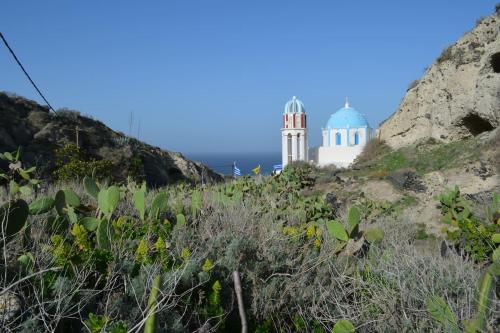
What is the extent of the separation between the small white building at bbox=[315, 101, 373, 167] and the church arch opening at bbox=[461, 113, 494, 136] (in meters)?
16.9

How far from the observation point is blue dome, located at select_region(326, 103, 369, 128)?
99.5ft

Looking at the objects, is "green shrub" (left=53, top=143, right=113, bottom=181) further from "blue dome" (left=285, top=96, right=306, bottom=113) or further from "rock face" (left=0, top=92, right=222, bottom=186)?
"blue dome" (left=285, top=96, right=306, bottom=113)

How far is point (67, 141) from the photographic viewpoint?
15352 mm

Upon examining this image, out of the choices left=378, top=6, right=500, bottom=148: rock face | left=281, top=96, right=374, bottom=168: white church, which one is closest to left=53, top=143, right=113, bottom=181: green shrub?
left=378, top=6, right=500, bottom=148: rock face

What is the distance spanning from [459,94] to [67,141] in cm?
1155

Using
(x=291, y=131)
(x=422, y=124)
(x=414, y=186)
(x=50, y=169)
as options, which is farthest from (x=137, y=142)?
(x=291, y=131)

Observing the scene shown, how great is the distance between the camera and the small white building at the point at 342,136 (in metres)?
28.4

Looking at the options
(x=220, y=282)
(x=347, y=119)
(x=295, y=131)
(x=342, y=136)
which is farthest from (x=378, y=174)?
(x=295, y=131)

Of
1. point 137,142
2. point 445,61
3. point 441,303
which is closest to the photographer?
point 441,303

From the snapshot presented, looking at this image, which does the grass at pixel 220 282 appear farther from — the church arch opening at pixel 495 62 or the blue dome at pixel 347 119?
the blue dome at pixel 347 119

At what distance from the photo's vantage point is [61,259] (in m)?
2.79

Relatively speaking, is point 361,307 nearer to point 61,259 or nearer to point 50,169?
point 61,259

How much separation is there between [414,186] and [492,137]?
199 cm

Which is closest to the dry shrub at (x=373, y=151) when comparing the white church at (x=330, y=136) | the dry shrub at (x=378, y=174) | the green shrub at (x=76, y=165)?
the dry shrub at (x=378, y=174)
